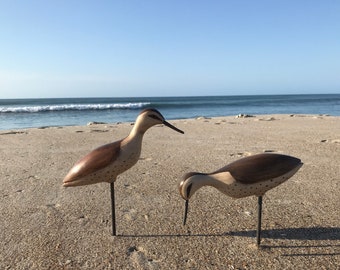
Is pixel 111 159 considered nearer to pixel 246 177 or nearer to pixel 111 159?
pixel 111 159

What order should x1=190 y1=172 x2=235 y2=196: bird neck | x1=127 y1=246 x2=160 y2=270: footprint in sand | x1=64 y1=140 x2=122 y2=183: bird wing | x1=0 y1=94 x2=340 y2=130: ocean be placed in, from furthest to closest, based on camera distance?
x1=0 y1=94 x2=340 y2=130: ocean < x1=64 y1=140 x2=122 y2=183: bird wing < x1=190 y1=172 x2=235 y2=196: bird neck < x1=127 y1=246 x2=160 y2=270: footprint in sand

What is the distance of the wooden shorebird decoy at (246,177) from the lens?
2.65 meters

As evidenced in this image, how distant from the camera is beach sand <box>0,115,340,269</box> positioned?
104 inches

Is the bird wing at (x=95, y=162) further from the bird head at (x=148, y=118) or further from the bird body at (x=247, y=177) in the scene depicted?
the bird body at (x=247, y=177)

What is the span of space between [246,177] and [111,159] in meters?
1.13

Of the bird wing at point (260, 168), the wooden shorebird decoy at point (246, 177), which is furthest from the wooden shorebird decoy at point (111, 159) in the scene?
the bird wing at point (260, 168)

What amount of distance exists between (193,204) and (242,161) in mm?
1206

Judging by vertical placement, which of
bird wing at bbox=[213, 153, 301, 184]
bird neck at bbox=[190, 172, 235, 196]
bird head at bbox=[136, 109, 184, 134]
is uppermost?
bird head at bbox=[136, 109, 184, 134]

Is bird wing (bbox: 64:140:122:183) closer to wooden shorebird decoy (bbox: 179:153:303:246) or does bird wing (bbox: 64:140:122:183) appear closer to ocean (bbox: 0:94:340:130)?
wooden shorebird decoy (bbox: 179:153:303:246)

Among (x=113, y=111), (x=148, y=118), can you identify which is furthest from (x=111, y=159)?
(x=113, y=111)

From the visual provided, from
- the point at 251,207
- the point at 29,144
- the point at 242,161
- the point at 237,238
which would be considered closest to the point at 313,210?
the point at 251,207

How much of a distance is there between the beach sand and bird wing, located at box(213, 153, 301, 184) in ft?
2.08

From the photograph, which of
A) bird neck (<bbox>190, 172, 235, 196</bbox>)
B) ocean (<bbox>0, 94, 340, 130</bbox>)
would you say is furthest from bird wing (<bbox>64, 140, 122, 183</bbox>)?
ocean (<bbox>0, 94, 340, 130</bbox>)

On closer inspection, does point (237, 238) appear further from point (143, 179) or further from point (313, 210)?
point (143, 179)
